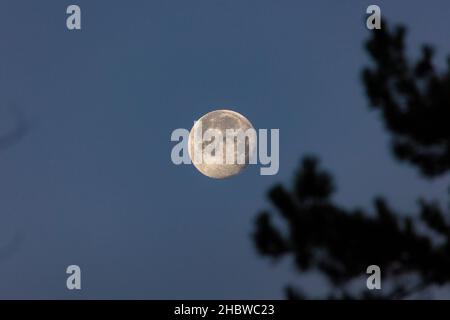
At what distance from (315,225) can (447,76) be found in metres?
1.55

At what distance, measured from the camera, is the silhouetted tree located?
30.8ft

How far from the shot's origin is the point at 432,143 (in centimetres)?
990

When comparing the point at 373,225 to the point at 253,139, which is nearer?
the point at 373,225

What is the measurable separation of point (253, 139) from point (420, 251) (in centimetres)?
229

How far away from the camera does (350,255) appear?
9.61 metres

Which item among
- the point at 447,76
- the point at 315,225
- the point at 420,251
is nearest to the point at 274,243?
the point at 315,225

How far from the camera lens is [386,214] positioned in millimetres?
9492

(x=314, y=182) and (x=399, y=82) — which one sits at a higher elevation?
(x=399, y=82)

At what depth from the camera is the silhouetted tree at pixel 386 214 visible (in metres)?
9.39
